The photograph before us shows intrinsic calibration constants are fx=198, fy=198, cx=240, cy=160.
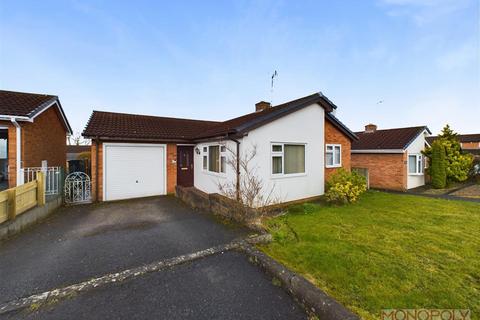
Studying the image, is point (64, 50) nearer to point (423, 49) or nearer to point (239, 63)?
point (239, 63)

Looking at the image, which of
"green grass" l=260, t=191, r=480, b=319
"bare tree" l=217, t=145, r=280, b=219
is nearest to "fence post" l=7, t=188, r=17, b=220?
"bare tree" l=217, t=145, r=280, b=219

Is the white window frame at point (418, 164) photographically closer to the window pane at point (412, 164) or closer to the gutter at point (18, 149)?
the window pane at point (412, 164)

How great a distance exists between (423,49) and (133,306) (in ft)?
50.9

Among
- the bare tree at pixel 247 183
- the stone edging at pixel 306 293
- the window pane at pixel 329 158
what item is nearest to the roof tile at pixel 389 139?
the window pane at pixel 329 158

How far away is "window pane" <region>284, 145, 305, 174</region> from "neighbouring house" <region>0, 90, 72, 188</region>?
33.8ft

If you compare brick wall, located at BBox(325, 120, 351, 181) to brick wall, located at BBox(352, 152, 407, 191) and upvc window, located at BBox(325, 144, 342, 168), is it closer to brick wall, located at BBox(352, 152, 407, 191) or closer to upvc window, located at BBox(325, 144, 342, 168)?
upvc window, located at BBox(325, 144, 342, 168)

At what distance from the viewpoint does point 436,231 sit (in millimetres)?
5539

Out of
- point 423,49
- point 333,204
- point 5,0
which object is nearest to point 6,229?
point 5,0

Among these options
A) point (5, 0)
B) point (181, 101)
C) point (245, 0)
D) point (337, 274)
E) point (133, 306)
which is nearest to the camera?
point (133, 306)

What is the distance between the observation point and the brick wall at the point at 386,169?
13.2m

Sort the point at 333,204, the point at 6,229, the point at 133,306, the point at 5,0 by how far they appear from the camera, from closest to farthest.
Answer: the point at 133,306, the point at 6,229, the point at 5,0, the point at 333,204

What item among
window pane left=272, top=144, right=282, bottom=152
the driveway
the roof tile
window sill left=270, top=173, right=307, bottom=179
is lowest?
the driveway

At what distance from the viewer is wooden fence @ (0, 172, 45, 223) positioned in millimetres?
5004

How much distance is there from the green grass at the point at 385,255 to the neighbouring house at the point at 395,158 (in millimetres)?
6393
